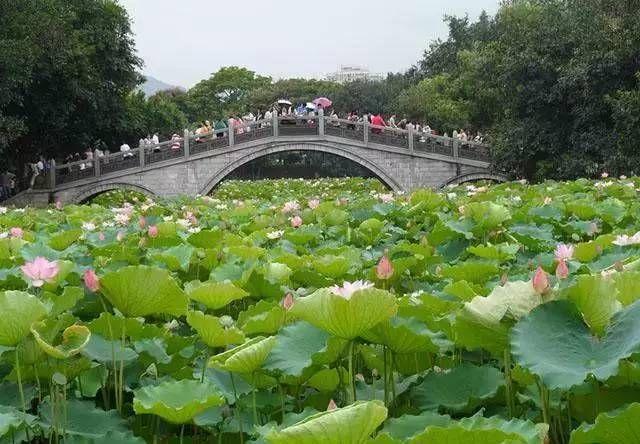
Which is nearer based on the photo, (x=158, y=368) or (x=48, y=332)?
(x=48, y=332)

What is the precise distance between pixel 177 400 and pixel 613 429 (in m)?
0.64

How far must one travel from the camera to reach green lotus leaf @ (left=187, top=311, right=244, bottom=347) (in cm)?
137

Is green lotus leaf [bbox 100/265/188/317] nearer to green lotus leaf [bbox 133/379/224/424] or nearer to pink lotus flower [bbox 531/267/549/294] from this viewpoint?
green lotus leaf [bbox 133/379/224/424]

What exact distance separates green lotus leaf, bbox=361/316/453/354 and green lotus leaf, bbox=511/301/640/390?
205 mm

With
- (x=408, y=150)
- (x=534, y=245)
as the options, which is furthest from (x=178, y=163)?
(x=534, y=245)

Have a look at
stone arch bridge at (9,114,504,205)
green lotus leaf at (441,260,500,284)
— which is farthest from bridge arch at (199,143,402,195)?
green lotus leaf at (441,260,500,284)

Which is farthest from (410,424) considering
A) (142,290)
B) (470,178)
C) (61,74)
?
(470,178)

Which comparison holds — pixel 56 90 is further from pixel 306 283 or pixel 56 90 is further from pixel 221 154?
pixel 306 283

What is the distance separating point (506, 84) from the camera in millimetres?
20938

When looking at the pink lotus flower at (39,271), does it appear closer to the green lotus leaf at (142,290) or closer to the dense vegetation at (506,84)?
the green lotus leaf at (142,290)

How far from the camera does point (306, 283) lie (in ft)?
7.41

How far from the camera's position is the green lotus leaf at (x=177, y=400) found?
3.55 ft

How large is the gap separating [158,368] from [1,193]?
25433 millimetres

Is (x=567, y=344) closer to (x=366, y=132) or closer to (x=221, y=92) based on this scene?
(x=366, y=132)
